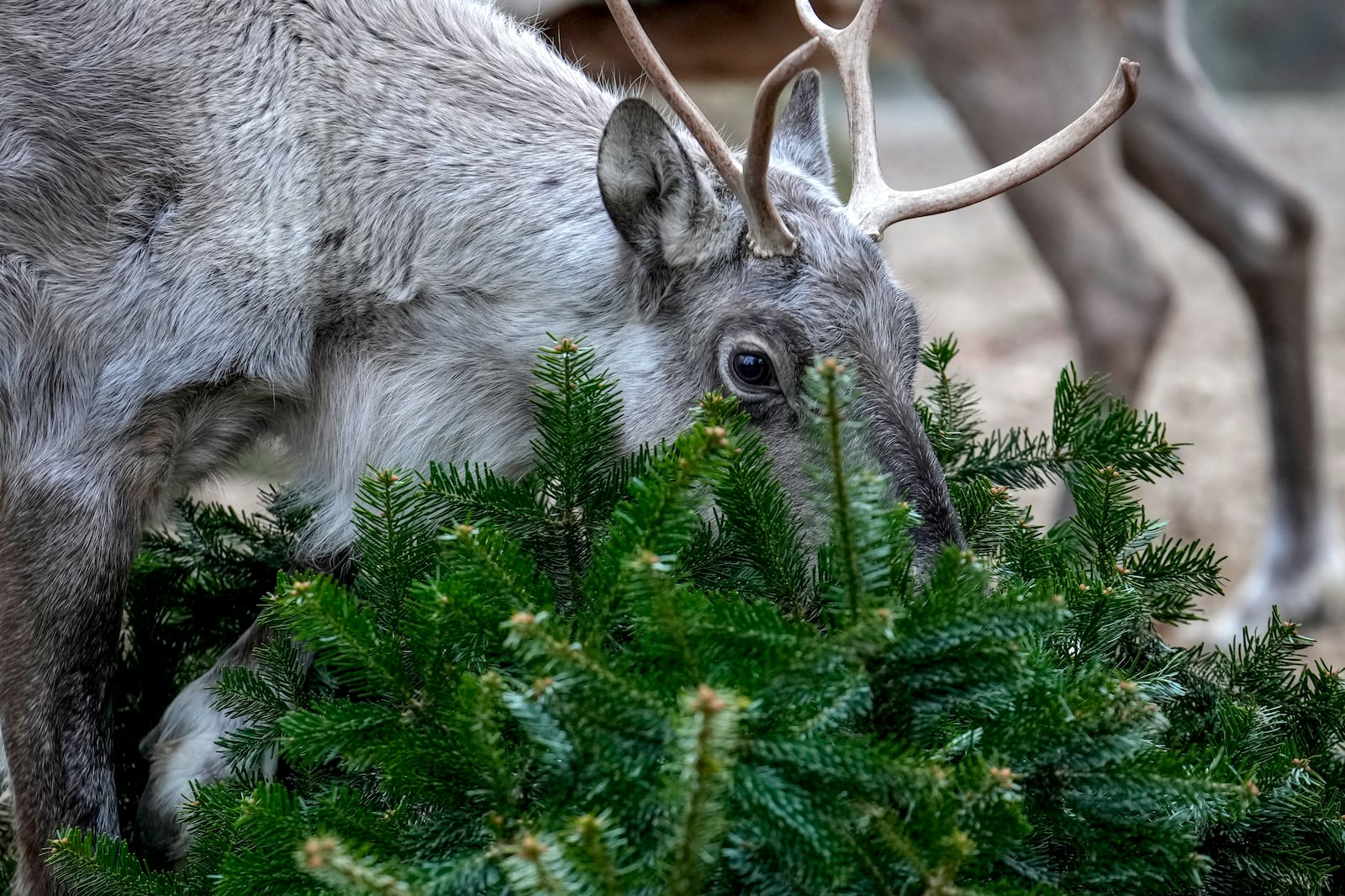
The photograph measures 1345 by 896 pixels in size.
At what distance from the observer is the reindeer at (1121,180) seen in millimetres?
4664

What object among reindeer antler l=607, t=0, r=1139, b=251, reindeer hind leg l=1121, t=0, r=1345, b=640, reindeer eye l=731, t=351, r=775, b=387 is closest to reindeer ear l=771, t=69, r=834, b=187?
reindeer antler l=607, t=0, r=1139, b=251

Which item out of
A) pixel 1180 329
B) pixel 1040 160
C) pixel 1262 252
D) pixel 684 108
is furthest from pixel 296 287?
pixel 1180 329

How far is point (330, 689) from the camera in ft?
6.68

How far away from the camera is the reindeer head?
2203mm

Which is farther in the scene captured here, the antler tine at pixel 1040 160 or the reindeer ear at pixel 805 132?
the reindeer ear at pixel 805 132

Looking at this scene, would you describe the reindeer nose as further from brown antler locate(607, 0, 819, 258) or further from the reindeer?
the reindeer

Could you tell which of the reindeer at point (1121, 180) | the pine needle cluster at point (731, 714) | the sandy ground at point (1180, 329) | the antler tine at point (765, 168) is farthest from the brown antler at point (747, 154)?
the sandy ground at point (1180, 329)

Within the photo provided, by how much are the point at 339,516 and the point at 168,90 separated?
84 centimetres

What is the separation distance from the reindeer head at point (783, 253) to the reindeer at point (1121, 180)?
236 centimetres

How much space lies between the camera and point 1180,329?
8.38 meters

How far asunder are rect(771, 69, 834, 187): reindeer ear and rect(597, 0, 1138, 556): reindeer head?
35cm

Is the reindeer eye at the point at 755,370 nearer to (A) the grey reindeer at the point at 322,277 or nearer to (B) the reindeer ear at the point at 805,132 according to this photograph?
(A) the grey reindeer at the point at 322,277

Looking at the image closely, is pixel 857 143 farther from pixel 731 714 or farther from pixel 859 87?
pixel 731 714

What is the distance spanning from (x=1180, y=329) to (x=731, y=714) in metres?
7.94
